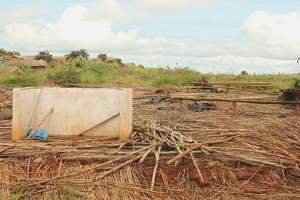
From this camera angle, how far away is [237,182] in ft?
12.5

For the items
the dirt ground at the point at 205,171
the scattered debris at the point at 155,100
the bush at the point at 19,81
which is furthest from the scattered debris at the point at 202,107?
the bush at the point at 19,81

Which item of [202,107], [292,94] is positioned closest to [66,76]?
[202,107]

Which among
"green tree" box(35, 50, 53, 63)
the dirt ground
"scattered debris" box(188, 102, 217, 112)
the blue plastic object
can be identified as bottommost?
the dirt ground

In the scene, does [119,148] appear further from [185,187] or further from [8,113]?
[8,113]

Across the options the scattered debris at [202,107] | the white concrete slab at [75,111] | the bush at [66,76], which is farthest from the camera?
the bush at [66,76]

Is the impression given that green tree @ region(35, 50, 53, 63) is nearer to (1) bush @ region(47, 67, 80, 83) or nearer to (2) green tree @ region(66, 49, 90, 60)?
(2) green tree @ region(66, 49, 90, 60)

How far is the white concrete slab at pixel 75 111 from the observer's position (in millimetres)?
4898

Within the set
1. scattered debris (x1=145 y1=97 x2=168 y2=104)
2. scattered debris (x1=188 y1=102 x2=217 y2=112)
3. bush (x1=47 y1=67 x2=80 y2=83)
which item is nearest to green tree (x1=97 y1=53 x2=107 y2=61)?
bush (x1=47 y1=67 x2=80 y2=83)

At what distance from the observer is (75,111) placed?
511 centimetres

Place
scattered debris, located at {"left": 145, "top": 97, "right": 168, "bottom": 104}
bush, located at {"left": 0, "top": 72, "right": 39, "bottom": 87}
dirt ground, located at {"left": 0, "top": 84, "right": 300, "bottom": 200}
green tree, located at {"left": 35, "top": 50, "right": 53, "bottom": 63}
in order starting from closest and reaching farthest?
dirt ground, located at {"left": 0, "top": 84, "right": 300, "bottom": 200} < scattered debris, located at {"left": 145, "top": 97, "right": 168, "bottom": 104} < bush, located at {"left": 0, "top": 72, "right": 39, "bottom": 87} < green tree, located at {"left": 35, "top": 50, "right": 53, "bottom": 63}

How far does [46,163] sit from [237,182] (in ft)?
7.46

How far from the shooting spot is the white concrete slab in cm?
490

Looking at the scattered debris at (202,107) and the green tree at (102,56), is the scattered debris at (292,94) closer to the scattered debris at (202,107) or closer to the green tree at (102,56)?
the scattered debris at (202,107)

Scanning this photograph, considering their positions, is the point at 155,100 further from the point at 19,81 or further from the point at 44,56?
the point at 44,56
